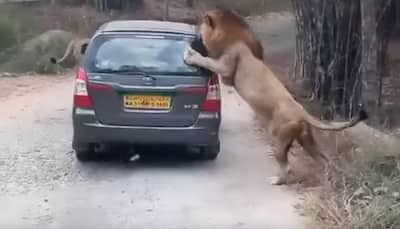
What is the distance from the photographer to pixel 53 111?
1527cm

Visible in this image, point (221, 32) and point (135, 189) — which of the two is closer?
point (135, 189)

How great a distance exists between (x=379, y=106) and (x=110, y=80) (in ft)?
14.6

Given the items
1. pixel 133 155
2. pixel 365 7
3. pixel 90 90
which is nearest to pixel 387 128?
pixel 365 7

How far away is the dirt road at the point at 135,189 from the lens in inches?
363

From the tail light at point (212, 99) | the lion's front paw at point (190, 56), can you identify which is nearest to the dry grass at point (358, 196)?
the tail light at point (212, 99)

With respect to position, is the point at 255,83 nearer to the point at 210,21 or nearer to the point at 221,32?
the point at 221,32

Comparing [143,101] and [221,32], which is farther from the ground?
[221,32]

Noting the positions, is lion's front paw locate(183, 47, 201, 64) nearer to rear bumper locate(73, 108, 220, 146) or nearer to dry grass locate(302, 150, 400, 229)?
rear bumper locate(73, 108, 220, 146)

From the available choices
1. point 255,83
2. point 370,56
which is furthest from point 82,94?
point 370,56

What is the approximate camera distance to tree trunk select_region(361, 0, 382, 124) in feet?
43.0

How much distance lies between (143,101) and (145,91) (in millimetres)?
108

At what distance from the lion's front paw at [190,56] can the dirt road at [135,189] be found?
4.03ft

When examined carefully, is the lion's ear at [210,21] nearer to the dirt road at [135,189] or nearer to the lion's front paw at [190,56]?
the lion's front paw at [190,56]

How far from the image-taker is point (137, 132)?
10797 millimetres
